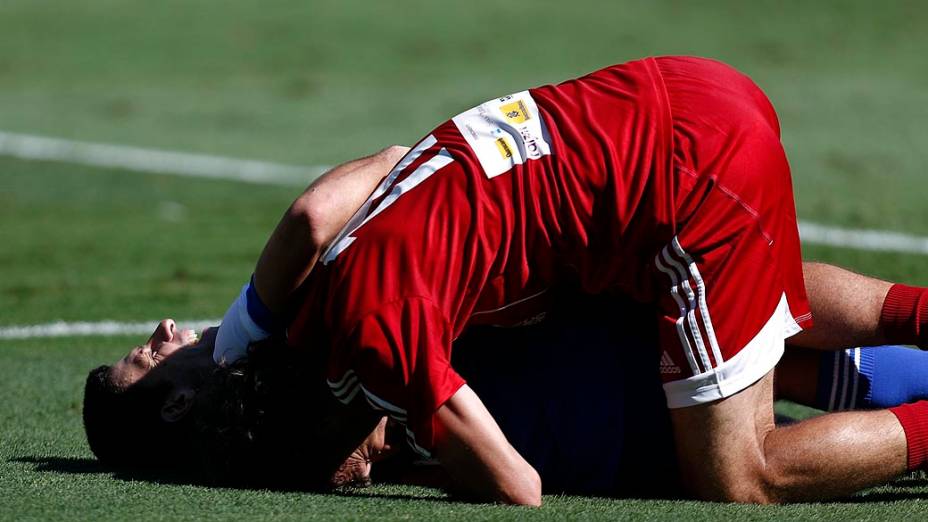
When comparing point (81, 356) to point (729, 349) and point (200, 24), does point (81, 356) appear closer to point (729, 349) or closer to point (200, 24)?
point (729, 349)

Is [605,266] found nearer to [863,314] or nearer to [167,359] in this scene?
[863,314]

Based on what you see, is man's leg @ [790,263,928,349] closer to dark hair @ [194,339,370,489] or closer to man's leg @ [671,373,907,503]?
man's leg @ [671,373,907,503]

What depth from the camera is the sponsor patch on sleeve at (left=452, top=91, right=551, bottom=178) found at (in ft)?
12.0

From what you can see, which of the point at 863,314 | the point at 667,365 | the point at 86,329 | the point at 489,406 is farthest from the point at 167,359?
the point at 86,329

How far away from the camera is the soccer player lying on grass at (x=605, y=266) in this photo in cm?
352

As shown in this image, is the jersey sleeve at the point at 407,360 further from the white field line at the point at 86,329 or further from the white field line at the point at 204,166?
the white field line at the point at 204,166

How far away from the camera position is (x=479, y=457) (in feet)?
11.5

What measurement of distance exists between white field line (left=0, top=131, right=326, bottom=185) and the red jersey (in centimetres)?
692

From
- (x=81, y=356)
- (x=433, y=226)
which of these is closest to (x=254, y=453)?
(x=433, y=226)

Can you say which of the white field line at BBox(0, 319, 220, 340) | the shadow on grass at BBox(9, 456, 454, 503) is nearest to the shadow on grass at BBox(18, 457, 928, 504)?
the shadow on grass at BBox(9, 456, 454, 503)

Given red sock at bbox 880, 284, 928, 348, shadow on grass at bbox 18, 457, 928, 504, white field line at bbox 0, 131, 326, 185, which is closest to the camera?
shadow on grass at bbox 18, 457, 928, 504

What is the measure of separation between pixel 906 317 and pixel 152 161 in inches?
334

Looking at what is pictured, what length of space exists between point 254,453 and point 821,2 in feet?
49.1

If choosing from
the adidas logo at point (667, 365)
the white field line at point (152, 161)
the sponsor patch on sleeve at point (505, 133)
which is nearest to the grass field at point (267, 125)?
the white field line at point (152, 161)
